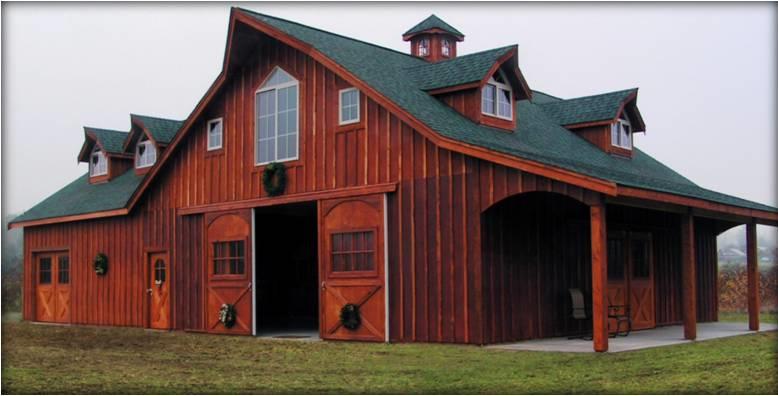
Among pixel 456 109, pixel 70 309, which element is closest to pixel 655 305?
pixel 456 109

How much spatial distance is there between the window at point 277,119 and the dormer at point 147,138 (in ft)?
22.4

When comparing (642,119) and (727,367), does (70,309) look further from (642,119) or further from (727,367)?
(727,367)

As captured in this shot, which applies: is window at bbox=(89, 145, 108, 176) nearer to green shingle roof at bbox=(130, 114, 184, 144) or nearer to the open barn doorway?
green shingle roof at bbox=(130, 114, 184, 144)

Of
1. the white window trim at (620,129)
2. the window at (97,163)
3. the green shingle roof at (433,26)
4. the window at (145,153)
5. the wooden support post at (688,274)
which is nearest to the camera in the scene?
the wooden support post at (688,274)

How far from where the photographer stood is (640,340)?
16.2 metres

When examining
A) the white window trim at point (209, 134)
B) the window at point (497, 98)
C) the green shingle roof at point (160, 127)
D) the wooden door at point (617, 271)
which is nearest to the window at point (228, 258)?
the white window trim at point (209, 134)

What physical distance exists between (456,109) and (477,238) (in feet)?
12.3

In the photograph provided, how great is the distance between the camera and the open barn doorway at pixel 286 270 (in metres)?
23.0

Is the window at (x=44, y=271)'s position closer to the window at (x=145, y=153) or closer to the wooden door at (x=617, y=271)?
the window at (x=145, y=153)

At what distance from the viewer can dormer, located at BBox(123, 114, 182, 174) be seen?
2545 cm

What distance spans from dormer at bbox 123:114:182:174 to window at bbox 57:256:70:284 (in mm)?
3192

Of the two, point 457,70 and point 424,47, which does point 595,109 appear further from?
point 457,70

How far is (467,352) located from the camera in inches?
561

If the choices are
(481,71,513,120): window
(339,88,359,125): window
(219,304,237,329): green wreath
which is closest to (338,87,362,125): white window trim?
(339,88,359,125): window
